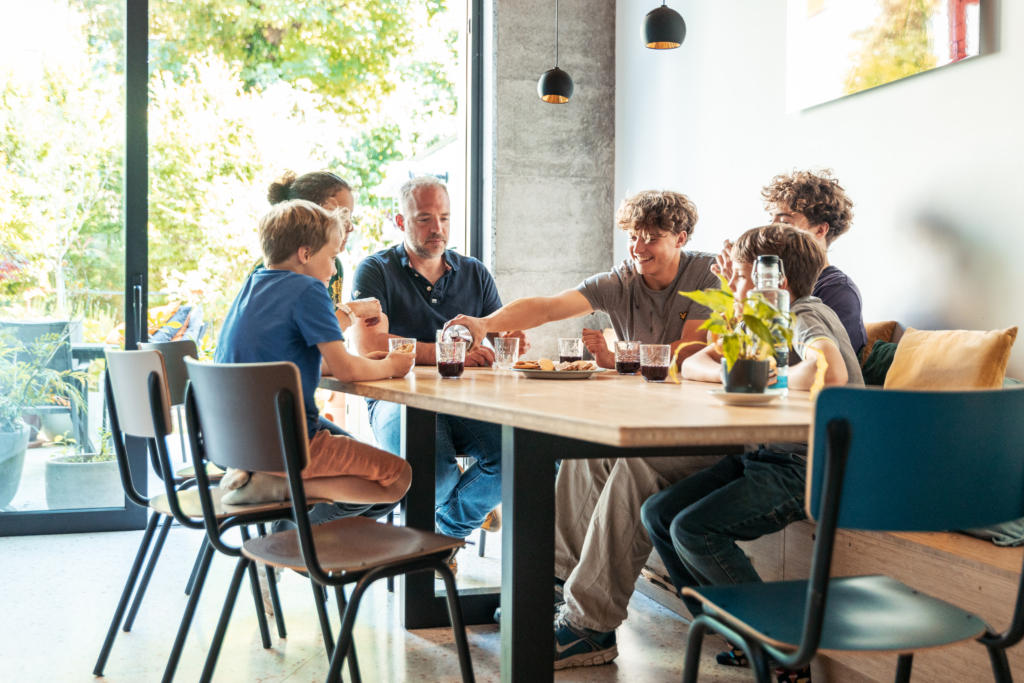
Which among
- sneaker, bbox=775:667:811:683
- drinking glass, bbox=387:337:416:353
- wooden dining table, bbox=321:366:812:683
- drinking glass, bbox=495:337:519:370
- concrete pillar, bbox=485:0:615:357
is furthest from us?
concrete pillar, bbox=485:0:615:357

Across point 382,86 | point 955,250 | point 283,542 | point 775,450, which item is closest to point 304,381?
point 283,542

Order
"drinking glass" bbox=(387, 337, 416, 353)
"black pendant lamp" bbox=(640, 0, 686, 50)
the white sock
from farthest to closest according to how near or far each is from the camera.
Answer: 1. "black pendant lamp" bbox=(640, 0, 686, 50)
2. "drinking glass" bbox=(387, 337, 416, 353)
3. the white sock

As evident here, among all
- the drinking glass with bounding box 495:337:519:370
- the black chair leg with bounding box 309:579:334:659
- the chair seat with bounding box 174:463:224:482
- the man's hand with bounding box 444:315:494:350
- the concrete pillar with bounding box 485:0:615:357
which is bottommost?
the black chair leg with bounding box 309:579:334:659

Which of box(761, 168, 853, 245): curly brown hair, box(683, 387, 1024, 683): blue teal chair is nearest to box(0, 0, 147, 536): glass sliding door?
box(761, 168, 853, 245): curly brown hair

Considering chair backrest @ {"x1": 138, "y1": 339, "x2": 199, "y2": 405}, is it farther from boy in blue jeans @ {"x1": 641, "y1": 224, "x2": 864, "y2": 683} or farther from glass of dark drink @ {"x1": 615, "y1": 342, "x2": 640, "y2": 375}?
boy in blue jeans @ {"x1": 641, "y1": 224, "x2": 864, "y2": 683}

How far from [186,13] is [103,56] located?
48 cm

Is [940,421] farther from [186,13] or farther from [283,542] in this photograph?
[186,13]

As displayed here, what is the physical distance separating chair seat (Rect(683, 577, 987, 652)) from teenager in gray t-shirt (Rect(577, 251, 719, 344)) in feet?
4.76

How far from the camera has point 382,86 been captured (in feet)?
14.8

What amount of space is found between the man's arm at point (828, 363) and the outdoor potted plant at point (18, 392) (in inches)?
130

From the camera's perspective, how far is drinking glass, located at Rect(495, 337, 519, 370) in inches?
89.9

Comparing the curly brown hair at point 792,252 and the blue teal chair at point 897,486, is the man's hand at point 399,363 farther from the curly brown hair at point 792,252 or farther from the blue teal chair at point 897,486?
the blue teal chair at point 897,486

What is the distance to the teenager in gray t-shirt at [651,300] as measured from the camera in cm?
275

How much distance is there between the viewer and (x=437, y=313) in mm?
3047
